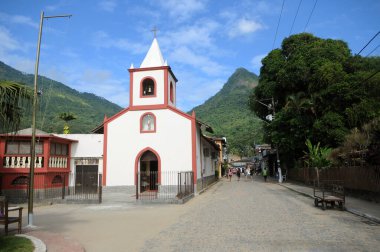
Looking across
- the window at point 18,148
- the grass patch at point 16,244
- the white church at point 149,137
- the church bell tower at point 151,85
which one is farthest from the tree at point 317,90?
the grass patch at point 16,244

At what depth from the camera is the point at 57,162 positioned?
2233cm

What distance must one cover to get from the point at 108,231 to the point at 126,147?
46.4ft

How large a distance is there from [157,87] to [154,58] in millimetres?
2643

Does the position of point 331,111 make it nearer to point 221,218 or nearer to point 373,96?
point 373,96

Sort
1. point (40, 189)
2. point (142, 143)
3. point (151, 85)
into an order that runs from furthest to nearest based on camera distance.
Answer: point (151, 85)
point (142, 143)
point (40, 189)

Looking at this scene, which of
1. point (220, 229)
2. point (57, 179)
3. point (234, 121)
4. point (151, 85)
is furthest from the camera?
point (234, 121)

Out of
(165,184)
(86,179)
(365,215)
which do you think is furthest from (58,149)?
(365,215)

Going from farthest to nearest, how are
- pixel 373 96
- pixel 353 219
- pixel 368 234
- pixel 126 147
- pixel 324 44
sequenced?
pixel 324 44 → pixel 373 96 → pixel 126 147 → pixel 353 219 → pixel 368 234

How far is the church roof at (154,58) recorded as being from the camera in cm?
2516

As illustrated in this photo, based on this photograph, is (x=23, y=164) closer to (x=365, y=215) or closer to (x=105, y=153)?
(x=105, y=153)

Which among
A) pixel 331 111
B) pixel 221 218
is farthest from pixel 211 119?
pixel 221 218

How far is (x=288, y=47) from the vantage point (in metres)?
33.6

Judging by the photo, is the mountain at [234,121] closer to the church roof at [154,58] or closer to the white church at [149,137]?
the church roof at [154,58]

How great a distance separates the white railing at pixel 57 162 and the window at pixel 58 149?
0.34 metres
